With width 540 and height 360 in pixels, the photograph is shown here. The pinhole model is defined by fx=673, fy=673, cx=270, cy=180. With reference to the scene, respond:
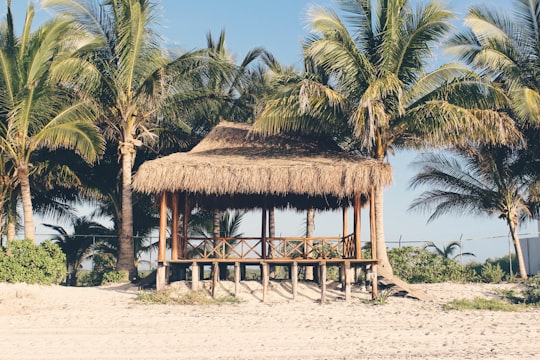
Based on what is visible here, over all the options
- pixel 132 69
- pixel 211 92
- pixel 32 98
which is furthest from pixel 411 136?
pixel 32 98

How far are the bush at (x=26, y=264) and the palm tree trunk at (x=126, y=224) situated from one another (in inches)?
97.3

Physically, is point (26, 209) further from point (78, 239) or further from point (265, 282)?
point (265, 282)

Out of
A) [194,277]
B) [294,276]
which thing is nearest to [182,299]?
[194,277]

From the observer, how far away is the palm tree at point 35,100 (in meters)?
17.0

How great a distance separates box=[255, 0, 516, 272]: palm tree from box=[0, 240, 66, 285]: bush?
6.49 m

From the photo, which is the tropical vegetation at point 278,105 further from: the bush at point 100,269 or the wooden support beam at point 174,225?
the wooden support beam at point 174,225

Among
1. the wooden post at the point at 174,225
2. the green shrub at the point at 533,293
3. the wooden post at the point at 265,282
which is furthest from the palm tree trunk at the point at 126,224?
the green shrub at the point at 533,293

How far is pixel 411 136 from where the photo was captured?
57.9 ft

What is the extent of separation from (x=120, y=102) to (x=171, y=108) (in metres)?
1.77

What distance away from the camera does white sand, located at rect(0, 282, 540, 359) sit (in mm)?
10414

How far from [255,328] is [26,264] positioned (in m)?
7.20

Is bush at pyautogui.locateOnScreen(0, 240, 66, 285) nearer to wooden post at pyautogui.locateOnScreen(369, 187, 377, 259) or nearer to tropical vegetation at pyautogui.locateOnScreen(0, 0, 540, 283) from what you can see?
tropical vegetation at pyautogui.locateOnScreen(0, 0, 540, 283)

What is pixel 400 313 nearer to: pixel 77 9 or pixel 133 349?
pixel 133 349

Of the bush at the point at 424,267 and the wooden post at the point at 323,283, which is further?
the bush at the point at 424,267
